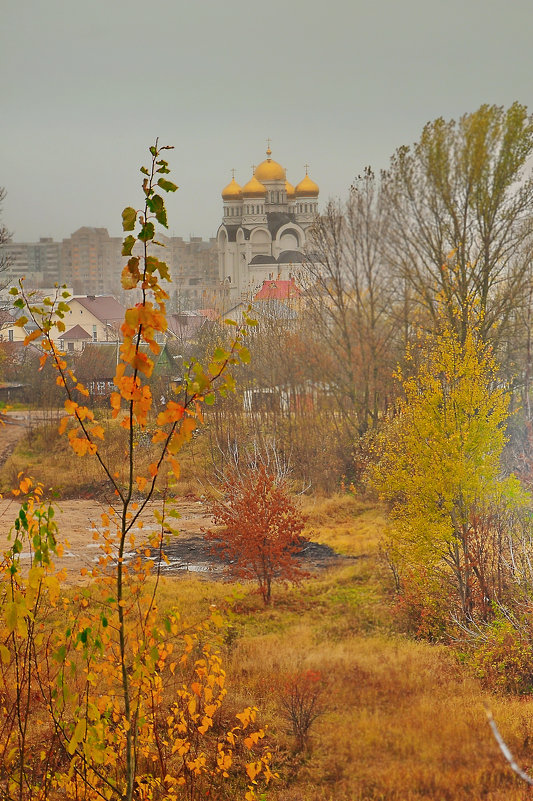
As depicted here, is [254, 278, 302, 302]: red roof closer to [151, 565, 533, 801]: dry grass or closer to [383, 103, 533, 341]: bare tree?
[383, 103, 533, 341]: bare tree

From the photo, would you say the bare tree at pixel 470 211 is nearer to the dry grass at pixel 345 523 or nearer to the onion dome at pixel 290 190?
the dry grass at pixel 345 523

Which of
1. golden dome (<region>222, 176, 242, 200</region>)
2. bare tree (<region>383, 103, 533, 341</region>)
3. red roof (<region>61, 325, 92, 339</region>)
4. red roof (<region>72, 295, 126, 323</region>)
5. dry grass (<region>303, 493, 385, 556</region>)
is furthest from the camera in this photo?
golden dome (<region>222, 176, 242, 200</region>)

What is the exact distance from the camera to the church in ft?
135

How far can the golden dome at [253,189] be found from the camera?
41.0 meters

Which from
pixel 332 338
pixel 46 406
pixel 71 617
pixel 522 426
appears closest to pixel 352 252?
pixel 332 338

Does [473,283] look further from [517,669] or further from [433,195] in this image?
[517,669]

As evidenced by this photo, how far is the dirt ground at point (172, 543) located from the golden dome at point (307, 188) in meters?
29.6

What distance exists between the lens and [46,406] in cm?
2073

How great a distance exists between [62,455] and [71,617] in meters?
14.7

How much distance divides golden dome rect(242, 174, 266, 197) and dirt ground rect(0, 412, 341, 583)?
28.5 metres

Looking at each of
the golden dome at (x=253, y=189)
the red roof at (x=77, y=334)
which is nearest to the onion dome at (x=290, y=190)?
the golden dome at (x=253, y=189)

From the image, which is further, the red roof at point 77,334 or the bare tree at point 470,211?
the red roof at point 77,334

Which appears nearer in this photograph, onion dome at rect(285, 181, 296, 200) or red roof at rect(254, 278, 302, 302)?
red roof at rect(254, 278, 302, 302)

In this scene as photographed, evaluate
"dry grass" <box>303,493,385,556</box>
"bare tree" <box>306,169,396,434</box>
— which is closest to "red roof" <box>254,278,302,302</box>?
"bare tree" <box>306,169,396,434</box>
